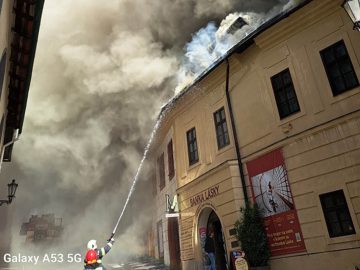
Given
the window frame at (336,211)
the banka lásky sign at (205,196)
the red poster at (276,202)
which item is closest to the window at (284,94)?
the red poster at (276,202)

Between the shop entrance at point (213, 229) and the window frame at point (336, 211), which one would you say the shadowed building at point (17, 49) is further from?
the window frame at point (336, 211)

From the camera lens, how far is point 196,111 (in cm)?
1614

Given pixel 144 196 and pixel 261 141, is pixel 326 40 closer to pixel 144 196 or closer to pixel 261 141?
pixel 261 141

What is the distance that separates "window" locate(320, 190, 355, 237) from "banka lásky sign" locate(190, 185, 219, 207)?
172 inches

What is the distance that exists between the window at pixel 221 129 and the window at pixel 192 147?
5.57 ft

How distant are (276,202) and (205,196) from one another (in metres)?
3.51

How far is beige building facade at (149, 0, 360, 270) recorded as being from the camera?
988 cm

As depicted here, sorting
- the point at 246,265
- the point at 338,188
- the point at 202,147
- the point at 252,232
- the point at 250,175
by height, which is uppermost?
the point at 202,147

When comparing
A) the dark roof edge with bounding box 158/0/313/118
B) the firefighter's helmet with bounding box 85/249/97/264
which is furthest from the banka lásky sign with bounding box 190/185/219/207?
the firefighter's helmet with bounding box 85/249/97/264

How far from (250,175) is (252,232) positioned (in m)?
2.20

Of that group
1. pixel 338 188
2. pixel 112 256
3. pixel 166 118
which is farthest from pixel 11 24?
pixel 112 256

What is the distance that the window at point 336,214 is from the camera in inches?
375

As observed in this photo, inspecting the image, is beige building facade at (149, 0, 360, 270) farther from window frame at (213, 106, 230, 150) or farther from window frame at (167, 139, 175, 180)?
window frame at (167, 139, 175, 180)

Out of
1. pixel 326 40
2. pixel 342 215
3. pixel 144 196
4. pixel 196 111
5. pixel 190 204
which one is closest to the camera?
pixel 342 215
